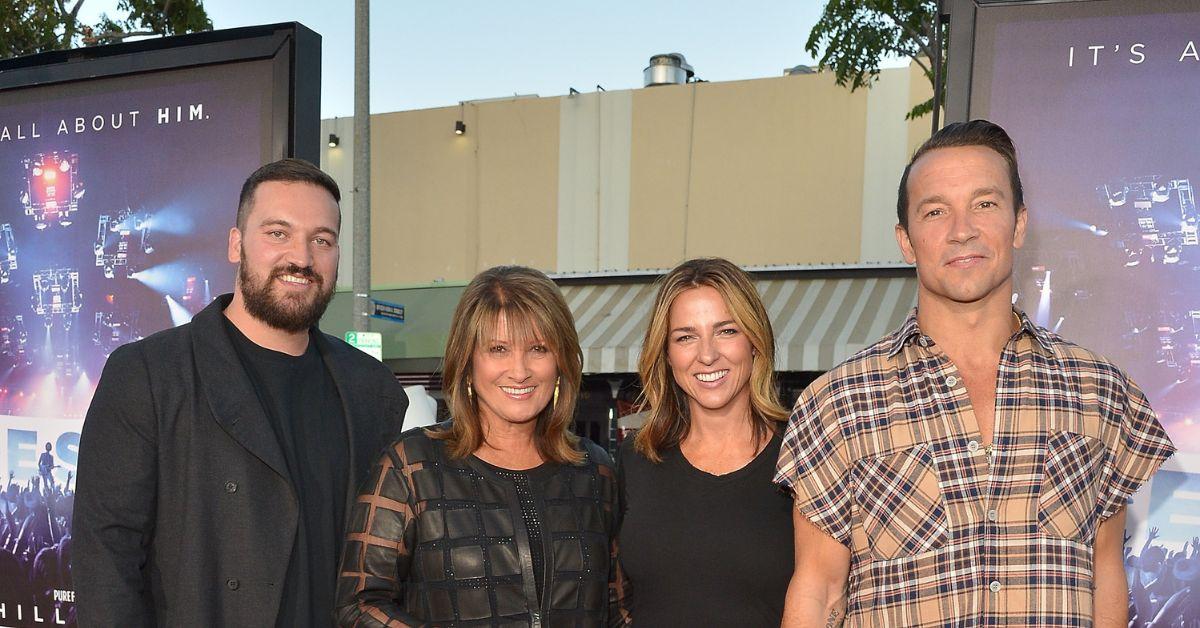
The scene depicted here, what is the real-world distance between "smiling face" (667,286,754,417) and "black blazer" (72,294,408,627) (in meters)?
0.91

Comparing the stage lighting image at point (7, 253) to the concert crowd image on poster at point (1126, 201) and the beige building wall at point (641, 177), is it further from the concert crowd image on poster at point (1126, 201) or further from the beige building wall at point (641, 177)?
the beige building wall at point (641, 177)

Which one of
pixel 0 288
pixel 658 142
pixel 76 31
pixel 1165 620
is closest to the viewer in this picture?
pixel 1165 620

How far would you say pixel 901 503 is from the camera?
8.32 feet

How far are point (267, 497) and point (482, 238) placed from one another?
11.5 meters

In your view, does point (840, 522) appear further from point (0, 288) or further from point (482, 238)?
point (482, 238)

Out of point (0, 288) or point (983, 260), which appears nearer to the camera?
point (983, 260)

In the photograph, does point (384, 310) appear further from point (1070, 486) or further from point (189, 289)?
point (1070, 486)

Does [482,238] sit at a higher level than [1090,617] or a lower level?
higher

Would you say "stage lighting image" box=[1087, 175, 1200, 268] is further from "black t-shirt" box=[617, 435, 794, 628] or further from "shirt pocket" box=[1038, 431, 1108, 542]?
"black t-shirt" box=[617, 435, 794, 628]

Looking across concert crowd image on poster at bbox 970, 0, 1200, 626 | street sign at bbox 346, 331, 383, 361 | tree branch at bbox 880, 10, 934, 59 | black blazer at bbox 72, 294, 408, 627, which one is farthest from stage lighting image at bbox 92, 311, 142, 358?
tree branch at bbox 880, 10, 934, 59

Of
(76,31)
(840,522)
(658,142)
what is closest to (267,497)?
(840,522)

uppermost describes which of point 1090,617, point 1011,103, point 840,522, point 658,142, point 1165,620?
point 658,142

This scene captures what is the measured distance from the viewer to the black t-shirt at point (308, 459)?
308cm

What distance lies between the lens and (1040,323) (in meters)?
3.45
